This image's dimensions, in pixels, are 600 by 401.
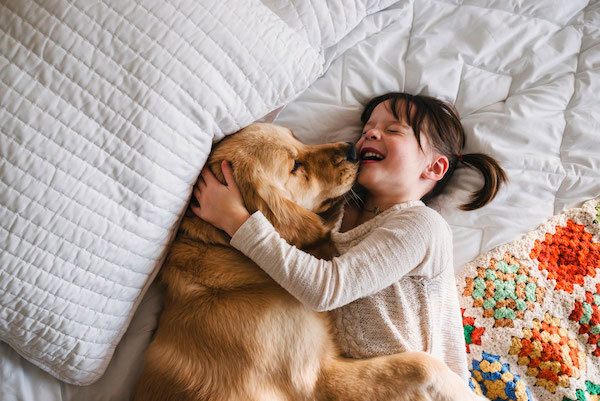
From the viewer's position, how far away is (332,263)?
120 centimetres

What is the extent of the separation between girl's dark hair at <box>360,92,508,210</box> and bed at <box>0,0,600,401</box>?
0.05 m

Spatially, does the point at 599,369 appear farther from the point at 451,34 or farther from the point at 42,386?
the point at 42,386

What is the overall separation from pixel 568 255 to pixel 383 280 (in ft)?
2.80

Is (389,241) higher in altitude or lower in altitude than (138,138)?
lower

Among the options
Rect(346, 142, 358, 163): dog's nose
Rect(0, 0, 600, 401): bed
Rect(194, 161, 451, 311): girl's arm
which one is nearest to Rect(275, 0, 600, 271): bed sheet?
Rect(0, 0, 600, 401): bed

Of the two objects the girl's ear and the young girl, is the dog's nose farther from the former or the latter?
the girl's ear

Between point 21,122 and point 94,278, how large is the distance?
Result: 0.40 meters

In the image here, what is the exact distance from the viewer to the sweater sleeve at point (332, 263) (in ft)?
3.79

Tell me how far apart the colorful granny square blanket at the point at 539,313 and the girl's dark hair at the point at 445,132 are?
0.25 meters

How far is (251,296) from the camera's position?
1192 mm

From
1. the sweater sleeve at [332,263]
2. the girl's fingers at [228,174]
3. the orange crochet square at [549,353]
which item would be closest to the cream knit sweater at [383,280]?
the sweater sleeve at [332,263]

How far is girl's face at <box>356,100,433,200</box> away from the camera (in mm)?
1447

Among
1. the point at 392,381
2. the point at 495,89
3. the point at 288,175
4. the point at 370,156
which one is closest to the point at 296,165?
the point at 288,175

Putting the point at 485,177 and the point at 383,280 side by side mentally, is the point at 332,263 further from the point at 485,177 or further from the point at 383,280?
the point at 485,177
